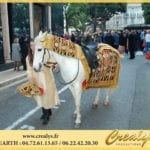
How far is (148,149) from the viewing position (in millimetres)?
3898

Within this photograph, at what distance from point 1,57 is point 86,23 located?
637 centimetres

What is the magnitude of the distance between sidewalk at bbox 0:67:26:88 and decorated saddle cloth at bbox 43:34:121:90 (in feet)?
5.99

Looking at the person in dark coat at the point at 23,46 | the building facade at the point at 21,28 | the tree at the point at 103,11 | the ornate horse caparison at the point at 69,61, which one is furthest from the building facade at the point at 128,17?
the person in dark coat at the point at 23,46

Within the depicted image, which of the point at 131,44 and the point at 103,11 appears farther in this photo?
the point at 131,44

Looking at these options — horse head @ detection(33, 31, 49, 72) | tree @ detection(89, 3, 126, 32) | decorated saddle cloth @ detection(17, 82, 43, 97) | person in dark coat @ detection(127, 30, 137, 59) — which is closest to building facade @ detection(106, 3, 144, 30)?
tree @ detection(89, 3, 126, 32)

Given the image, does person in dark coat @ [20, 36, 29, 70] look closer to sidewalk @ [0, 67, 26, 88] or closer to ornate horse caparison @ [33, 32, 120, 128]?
sidewalk @ [0, 67, 26, 88]

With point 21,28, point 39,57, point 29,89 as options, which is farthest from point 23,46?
point 39,57

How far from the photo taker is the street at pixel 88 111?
5.91 metres

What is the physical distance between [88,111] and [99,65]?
85 cm

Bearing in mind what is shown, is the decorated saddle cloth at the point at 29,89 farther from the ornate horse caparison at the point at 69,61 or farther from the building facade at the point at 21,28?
the building facade at the point at 21,28

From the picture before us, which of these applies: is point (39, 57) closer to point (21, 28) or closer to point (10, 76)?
point (21, 28)

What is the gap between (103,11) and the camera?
4.74m

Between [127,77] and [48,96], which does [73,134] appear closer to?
[48,96]

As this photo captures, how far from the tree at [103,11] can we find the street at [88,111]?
1.37m
